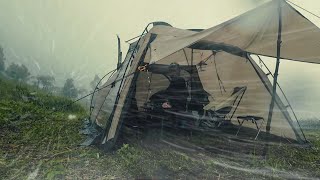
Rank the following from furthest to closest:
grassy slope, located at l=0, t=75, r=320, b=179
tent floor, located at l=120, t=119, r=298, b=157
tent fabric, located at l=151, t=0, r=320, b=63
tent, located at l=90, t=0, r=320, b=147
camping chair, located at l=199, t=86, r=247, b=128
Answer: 1. camping chair, located at l=199, t=86, r=247, b=128
2. tent floor, located at l=120, t=119, r=298, b=157
3. tent, located at l=90, t=0, r=320, b=147
4. tent fabric, located at l=151, t=0, r=320, b=63
5. grassy slope, located at l=0, t=75, r=320, b=179

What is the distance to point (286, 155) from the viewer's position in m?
7.34

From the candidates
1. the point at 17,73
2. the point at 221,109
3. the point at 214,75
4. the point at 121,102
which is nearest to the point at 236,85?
the point at 214,75

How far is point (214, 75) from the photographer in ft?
33.2

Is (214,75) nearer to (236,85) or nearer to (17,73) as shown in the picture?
(236,85)

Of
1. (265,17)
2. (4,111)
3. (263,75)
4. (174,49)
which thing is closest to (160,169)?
(174,49)

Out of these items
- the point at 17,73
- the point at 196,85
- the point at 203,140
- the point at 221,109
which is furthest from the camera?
the point at 17,73

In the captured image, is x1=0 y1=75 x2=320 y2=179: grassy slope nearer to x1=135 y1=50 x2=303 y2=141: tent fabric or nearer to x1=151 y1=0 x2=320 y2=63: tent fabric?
x1=135 y1=50 x2=303 y2=141: tent fabric

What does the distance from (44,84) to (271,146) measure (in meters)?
157

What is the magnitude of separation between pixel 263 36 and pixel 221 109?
2531mm

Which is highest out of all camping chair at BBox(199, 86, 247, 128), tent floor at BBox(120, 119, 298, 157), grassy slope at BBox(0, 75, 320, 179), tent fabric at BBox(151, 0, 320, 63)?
tent fabric at BBox(151, 0, 320, 63)

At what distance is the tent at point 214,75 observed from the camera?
6.93 metres

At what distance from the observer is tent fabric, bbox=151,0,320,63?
6633mm

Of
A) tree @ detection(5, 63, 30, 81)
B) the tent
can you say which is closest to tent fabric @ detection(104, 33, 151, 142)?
the tent

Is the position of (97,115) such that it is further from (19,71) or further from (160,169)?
(19,71)
